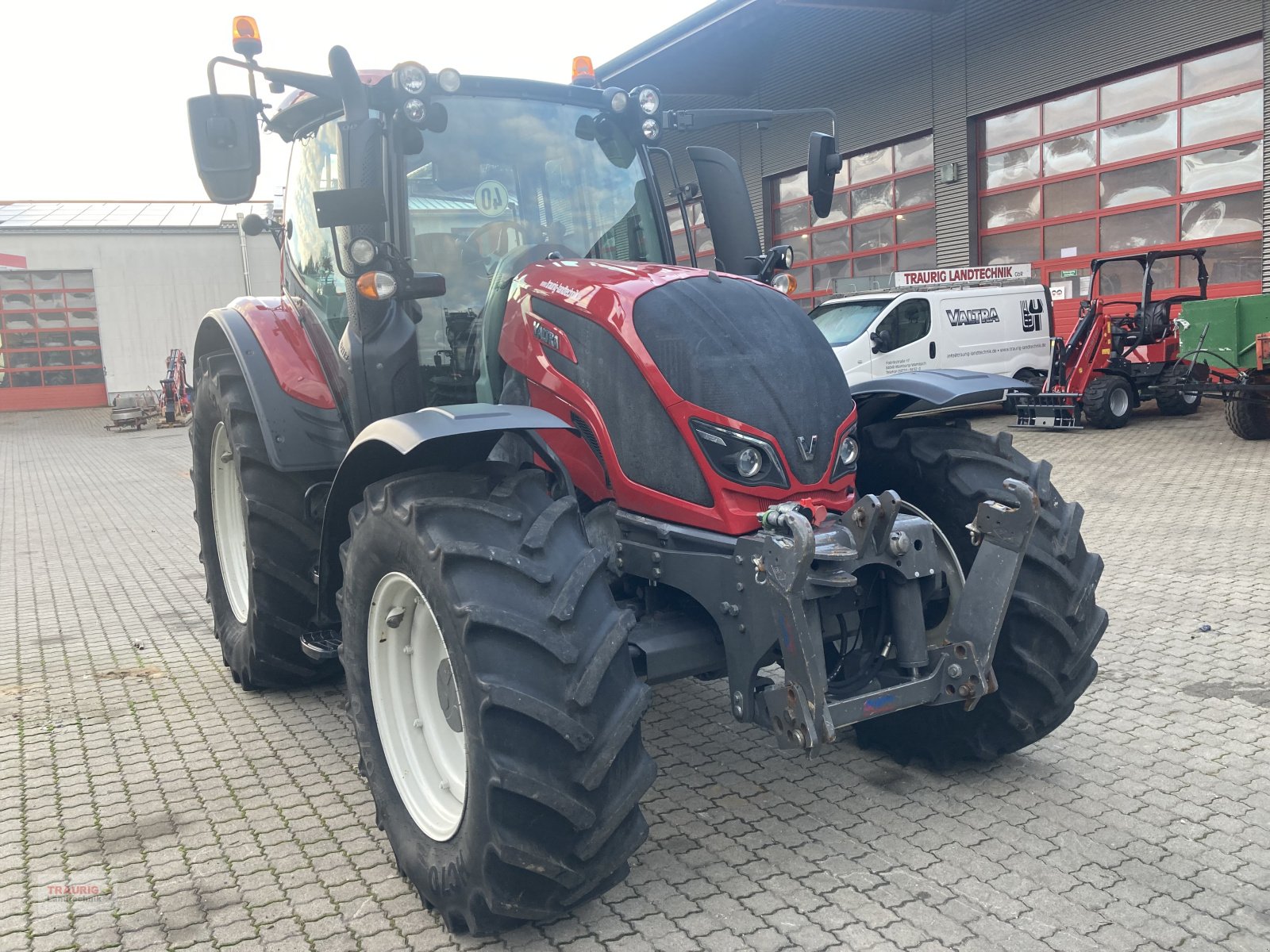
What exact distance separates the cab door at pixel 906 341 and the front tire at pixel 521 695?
1211 centimetres

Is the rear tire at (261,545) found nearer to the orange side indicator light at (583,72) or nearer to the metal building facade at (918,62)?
the orange side indicator light at (583,72)

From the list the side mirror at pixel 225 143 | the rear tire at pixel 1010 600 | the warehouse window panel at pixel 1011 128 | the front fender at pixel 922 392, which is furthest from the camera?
the warehouse window panel at pixel 1011 128

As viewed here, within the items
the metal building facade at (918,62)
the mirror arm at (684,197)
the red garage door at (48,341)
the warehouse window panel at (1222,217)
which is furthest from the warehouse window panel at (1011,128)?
the red garage door at (48,341)

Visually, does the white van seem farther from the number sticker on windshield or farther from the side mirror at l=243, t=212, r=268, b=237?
the number sticker on windshield

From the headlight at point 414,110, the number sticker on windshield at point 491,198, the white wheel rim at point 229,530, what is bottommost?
the white wheel rim at point 229,530

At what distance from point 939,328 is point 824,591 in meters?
12.5

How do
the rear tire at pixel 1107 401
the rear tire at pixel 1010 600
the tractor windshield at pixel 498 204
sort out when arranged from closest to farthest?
1. the rear tire at pixel 1010 600
2. the tractor windshield at pixel 498 204
3. the rear tire at pixel 1107 401

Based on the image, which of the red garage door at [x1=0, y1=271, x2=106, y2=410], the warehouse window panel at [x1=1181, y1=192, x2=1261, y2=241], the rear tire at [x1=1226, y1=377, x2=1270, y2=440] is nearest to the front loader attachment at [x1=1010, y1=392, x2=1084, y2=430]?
the rear tire at [x1=1226, y1=377, x2=1270, y2=440]

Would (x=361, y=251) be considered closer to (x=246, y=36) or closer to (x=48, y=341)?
(x=246, y=36)

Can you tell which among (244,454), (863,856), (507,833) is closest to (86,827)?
(244,454)

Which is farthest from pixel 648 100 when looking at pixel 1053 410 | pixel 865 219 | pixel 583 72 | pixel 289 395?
pixel 865 219

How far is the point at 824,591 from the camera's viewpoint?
2.89 meters

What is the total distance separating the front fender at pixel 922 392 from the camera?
367 centimetres

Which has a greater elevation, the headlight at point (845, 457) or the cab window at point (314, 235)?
the cab window at point (314, 235)
